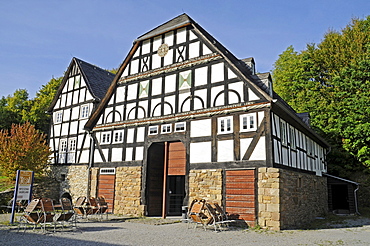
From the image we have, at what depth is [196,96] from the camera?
1387 centimetres

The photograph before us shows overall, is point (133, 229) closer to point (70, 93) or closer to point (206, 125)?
point (206, 125)

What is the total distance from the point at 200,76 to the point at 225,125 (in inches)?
106

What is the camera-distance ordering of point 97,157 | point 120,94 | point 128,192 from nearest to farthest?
point 128,192, point 120,94, point 97,157

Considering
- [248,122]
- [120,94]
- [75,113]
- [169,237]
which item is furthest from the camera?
[75,113]

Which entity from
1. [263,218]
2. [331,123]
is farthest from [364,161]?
[263,218]

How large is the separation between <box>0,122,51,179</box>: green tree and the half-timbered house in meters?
1.84

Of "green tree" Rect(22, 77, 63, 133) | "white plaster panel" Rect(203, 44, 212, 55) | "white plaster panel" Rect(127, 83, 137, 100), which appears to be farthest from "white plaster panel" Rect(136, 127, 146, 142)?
"green tree" Rect(22, 77, 63, 133)

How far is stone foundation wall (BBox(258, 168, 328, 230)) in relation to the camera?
424 inches

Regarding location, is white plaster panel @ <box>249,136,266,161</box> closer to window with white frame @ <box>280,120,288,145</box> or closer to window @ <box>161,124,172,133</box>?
window with white frame @ <box>280,120,288,145</box>

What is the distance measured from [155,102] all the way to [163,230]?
6.67 meters

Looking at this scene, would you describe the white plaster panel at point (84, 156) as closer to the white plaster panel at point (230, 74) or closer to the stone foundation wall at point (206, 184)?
the stone foundation wall at point (206, 184)

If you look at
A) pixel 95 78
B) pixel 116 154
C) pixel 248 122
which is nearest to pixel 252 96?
pixel 248 122

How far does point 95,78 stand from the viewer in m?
21.8

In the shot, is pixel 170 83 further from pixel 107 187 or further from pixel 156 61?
pixel 107 187
